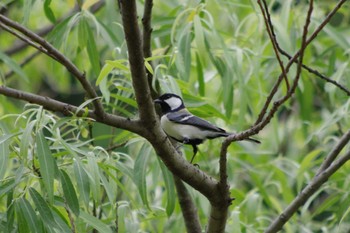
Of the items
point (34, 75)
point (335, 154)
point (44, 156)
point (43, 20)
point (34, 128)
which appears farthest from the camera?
point (34, 75)

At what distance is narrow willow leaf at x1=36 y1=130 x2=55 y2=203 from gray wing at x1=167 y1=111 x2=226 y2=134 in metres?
0.95

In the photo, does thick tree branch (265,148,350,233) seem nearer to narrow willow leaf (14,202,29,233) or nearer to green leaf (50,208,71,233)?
green leaf (50,208,71,233)

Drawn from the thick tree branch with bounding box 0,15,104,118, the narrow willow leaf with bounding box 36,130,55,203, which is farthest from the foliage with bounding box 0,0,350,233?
the thick tree branch with bounding box 0,15,104,118

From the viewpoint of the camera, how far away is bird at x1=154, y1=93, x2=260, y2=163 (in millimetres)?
3125

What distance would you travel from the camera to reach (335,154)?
3088 millimetres

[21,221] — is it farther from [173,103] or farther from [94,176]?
[173,103]

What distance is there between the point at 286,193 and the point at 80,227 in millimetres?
1817

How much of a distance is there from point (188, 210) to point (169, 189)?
0.52ft

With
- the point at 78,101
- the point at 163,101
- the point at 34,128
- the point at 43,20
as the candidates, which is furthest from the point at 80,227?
the point at 78,101

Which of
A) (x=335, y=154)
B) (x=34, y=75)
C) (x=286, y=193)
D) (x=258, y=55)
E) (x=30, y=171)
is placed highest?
(x=34, y=75)

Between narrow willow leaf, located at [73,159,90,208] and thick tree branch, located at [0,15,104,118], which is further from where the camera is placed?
narrow willow leaf, located at [73,159,90,208]

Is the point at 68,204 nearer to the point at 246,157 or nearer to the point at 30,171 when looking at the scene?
the point at 30,171

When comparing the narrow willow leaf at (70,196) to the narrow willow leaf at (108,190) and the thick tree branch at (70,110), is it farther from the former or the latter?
the thick tree branch at (70,110)

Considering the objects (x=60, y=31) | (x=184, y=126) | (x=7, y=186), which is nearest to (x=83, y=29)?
(x=60, y=31)
